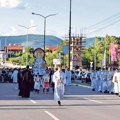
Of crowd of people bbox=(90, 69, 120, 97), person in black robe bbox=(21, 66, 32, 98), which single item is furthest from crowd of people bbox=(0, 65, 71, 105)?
crowd of people bbox=(90, 69, 120, 97)

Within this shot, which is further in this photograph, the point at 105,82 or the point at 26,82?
the point at 105,82

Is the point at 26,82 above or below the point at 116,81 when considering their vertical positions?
below

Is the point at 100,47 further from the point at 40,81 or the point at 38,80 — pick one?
the point at 38,80

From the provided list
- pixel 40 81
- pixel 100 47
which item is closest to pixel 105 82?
pixel 40 81

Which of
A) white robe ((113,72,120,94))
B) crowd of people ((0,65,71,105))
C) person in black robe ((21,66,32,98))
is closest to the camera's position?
crowd of people ((0,65,71,105))

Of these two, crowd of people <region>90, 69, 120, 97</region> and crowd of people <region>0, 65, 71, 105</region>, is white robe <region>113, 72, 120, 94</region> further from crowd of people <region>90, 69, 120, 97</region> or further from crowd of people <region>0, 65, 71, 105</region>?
crowd of people <region>0, 65, 71, 105</region>

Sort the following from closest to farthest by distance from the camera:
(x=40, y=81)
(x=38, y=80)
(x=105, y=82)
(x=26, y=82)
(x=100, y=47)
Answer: (x=26, y=82) → (x=105, y=82) → (x=38, y=80) → (x=40, y=81) → (x=100, y=47)

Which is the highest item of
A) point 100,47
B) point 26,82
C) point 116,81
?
point 100,47

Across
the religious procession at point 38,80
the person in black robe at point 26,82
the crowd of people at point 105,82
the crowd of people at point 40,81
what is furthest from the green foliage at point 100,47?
the person in black robe at point 26,82

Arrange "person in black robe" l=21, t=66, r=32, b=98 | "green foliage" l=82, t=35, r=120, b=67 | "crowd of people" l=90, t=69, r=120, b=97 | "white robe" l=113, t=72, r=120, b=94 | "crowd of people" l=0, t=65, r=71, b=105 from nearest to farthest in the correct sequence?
"crowd of people" l=0, t=65, r=71, b=105 < "person in black robe" l=21, t=66, r=32, b=98 < "white robe" l=113, t=72, r=120, b=94 < "crowd of people" l=90, t=69, r=120, b=97 < "green foliage" l=82, t=35, r=120, b=67

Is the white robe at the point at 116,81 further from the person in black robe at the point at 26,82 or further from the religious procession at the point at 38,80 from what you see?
the person in black robe at the point at 26,82

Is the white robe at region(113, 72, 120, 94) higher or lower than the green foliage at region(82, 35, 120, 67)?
lower

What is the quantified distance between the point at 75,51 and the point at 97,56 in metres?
12.9

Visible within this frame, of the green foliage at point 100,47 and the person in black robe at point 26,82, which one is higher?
the green foliage at point 100,47
